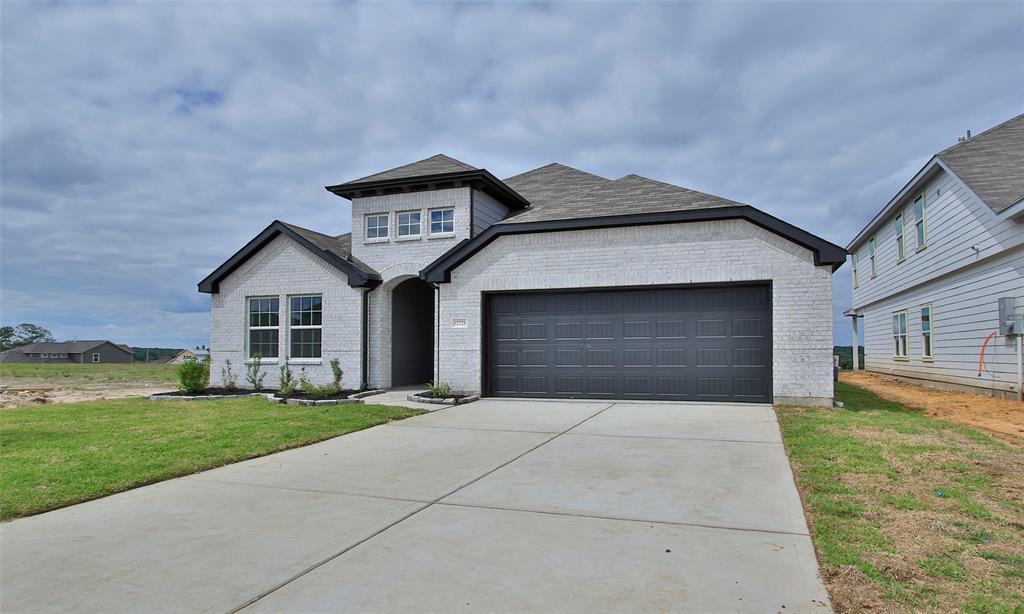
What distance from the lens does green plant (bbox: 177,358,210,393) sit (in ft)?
50.3

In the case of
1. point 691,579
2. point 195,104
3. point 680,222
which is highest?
point 195,104

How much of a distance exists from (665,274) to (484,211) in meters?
5.86

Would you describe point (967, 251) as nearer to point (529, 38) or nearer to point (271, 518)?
point (529, 38)

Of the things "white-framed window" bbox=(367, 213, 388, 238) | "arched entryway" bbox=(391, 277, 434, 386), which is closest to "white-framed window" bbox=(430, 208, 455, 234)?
"white-framed window" bbox=(367, 213, 388, 238)

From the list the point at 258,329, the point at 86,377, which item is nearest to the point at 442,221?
the point at 258,329

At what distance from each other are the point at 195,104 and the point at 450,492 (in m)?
11.0

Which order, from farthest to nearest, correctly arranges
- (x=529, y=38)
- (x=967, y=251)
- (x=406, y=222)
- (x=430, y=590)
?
(x=406, y=222)
(x=967, y=251)
(x=529, y=38)
(x=430, y=590)

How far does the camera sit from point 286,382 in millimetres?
15055

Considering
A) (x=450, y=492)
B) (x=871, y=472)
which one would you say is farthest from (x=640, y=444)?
(x=450, y=492)

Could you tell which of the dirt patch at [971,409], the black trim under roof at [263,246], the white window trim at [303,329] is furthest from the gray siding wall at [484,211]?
the dirt patch at [971,409]

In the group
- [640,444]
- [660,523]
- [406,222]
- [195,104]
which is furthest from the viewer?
[406,222]

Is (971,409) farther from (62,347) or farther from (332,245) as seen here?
(62,347)

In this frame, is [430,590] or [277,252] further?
[277,252]

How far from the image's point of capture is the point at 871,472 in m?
6.14
